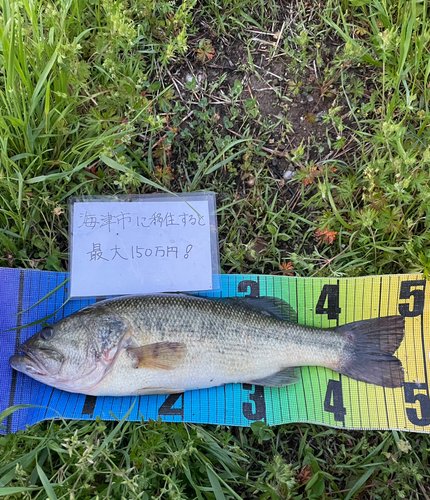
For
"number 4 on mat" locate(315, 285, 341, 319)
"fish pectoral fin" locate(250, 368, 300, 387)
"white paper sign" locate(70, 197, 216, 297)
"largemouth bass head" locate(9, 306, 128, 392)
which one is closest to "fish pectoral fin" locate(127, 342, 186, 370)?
"largemouth bass head" locate(9, 306, 128, 392)

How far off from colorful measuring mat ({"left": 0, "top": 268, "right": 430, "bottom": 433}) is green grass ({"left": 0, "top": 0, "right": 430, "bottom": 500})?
4.9 inches

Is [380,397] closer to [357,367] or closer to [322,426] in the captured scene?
[357,367]

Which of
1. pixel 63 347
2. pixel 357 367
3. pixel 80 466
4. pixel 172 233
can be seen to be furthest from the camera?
pixel 172 233

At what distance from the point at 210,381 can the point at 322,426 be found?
1030 mm

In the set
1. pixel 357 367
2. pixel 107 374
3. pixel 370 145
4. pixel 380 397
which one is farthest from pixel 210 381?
pixel 370 145

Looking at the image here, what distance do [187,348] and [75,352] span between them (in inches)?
32.3

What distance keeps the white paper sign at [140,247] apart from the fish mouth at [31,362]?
0.54 metres

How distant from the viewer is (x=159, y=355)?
2.59 metres

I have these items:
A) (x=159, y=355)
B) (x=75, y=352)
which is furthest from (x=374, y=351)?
(x=75, y=352)

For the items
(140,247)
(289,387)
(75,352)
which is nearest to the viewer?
(75,352)

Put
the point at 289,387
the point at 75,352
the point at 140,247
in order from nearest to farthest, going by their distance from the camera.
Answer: the point at 75,352 < the point at 289,387 < the point at 140,247

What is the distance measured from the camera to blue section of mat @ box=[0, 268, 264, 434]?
272 cm

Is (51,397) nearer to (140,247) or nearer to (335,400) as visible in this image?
(140,247)

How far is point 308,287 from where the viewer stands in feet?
9.89
